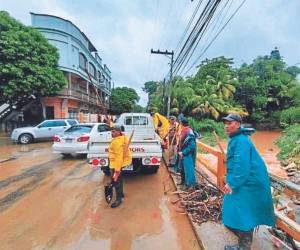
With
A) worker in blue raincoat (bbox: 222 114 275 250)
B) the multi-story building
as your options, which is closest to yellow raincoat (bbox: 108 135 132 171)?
worker in blue raincoat (bbox: 222 114 275 250)

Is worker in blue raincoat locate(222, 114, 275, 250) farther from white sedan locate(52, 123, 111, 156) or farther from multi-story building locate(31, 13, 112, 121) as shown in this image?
multi-story building locate(31, 13, 112, 121)

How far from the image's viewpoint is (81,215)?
5402mm

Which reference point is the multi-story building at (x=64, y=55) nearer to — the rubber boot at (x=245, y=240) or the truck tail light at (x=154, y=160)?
the truck tail light at (x=154, y=160)

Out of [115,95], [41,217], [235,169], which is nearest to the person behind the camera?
[235,169]

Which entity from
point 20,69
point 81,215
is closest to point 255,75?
point 20,69

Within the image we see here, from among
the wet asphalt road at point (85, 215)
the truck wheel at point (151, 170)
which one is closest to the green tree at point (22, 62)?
the wet asphalt road at point (85, 215)

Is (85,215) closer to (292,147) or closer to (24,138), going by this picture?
(292,147)

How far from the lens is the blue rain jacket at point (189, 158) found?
21.4 feet

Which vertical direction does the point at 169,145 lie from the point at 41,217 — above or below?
above

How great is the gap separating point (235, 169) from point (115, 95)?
2343 inches

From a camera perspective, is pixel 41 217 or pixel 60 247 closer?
pixel 60 247

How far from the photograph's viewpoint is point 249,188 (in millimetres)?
3154

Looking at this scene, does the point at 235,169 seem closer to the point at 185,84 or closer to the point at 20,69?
the point at 20,69

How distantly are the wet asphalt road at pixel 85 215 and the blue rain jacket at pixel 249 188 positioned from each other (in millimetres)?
1261
